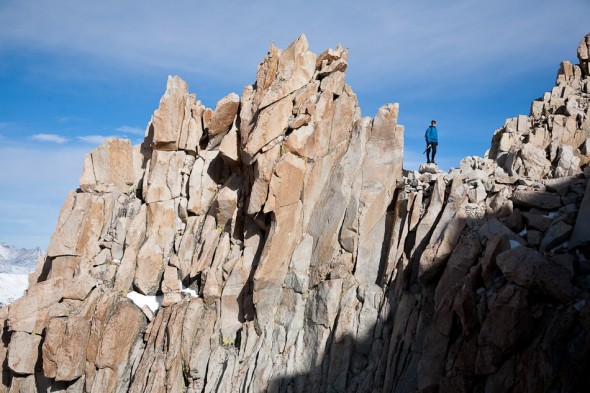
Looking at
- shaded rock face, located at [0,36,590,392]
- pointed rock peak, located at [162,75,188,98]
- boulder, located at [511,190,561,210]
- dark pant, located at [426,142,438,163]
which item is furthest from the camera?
pointed rock peak, located at [162,75,188,98]

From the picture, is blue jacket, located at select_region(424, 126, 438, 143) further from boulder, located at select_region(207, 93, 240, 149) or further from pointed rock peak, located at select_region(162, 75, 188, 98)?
pointed rock peak, located at select_region(162, 75, 188, 98)

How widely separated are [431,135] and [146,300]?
797 inches

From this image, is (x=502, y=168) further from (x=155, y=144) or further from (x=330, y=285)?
(x=155, y=144)

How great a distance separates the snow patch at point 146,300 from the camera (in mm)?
30125

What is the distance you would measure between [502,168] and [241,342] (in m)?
16.5

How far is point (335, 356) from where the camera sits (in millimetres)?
22875

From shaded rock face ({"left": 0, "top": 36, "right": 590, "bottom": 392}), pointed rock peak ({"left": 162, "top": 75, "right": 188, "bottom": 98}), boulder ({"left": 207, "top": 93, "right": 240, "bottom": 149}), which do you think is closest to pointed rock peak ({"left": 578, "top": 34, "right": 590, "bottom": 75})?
shaded rock face ({"left": 0, "top": 36, "right": 590, "bottom": 392})

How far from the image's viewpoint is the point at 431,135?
93.6 ft

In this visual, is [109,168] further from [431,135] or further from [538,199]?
[538,199]

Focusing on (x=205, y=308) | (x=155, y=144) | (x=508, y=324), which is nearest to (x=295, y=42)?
(x=155, y=144)

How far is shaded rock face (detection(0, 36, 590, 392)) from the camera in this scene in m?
16.5

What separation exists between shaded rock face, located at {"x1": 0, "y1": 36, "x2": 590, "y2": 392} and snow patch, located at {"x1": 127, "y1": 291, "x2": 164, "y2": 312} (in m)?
0.10

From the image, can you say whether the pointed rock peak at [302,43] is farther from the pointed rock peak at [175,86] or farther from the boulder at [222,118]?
the pointed rock peak at [175,86]

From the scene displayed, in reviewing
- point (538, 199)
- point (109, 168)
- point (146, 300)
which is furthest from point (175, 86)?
point (538, 199)
